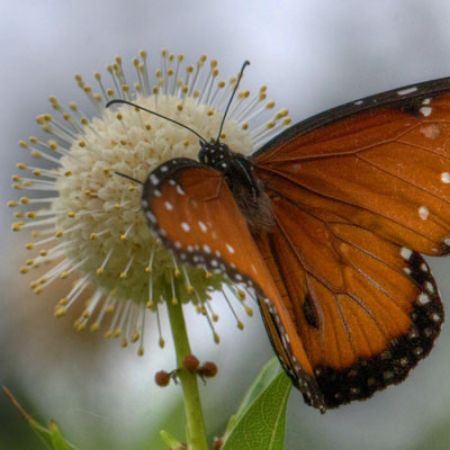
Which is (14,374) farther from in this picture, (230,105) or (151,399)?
(230,105)

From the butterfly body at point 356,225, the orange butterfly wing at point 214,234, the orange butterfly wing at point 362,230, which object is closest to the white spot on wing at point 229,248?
the orange butterfly wing at point 214,234

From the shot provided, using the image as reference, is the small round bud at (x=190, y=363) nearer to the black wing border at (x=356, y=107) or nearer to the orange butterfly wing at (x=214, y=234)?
the orange butterfly wing at (x=214, y=234)

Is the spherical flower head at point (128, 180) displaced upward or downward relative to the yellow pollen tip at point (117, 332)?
upward

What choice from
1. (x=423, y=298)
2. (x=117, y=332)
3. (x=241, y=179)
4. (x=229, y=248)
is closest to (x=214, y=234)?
(x=229, y=248)

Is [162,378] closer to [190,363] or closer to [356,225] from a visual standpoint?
[190,363]

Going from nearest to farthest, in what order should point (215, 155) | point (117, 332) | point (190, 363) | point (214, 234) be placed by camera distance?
1. point (214, 234)
2. point (190, 363)
3. point (215, 155)
4. point (117, 332)

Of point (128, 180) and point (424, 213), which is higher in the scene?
point (128, 180)

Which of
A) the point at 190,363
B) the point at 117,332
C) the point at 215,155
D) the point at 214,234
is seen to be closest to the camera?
the point at 214,234

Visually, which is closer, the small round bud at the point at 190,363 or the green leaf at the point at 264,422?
the green leaf at the point at 264,422
